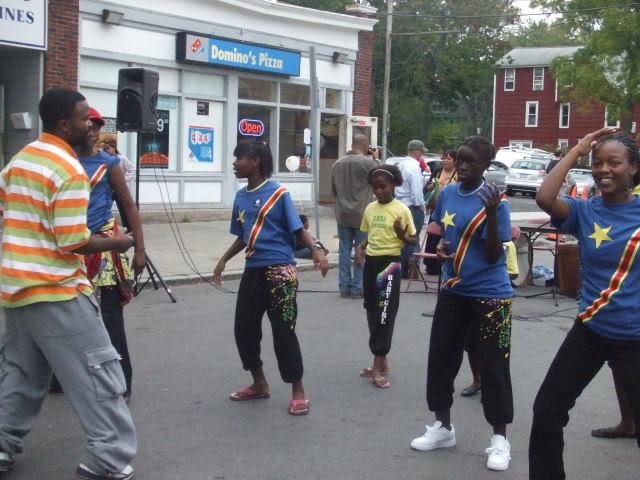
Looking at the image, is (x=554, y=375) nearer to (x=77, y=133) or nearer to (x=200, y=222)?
(x=77, y=133)

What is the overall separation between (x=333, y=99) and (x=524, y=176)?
58.0ft

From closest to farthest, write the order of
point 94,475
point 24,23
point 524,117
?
point 94,475 → point 24,23 → point 524,117

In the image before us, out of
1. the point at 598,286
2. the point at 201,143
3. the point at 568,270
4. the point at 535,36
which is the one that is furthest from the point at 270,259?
the point at 535,36

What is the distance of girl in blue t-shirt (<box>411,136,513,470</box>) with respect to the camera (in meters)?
5.07

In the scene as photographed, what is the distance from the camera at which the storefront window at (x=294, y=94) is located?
21.0m

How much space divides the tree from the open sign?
22.7 meters

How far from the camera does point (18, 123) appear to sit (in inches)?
629

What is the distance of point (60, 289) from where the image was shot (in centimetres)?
428

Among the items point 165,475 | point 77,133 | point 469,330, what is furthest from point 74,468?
point 469,330

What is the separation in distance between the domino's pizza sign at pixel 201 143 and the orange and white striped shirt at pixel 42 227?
48.4 feet

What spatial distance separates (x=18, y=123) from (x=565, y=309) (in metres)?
10.0

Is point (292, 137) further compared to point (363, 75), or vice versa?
point (363, 75)

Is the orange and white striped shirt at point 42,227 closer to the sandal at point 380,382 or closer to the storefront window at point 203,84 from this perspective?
the sandal at point 380,382

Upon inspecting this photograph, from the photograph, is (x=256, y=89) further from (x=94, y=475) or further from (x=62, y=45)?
(x=94, y=475)
